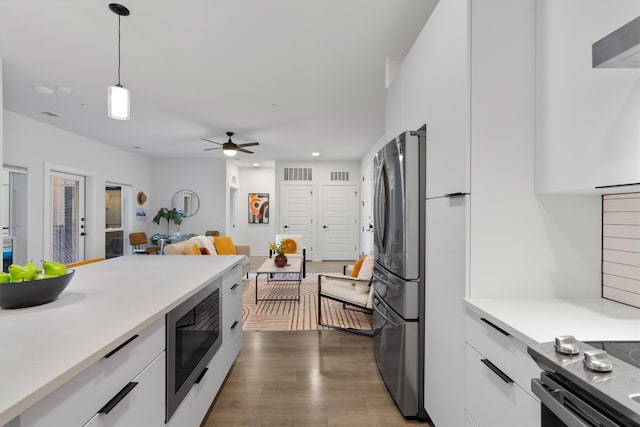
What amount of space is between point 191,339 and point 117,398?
1.92 ft

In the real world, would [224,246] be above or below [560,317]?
below

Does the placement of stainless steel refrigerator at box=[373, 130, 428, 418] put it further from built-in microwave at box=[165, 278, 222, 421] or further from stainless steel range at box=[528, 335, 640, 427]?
built-in microwave at box=[165, 278, 222, 421]

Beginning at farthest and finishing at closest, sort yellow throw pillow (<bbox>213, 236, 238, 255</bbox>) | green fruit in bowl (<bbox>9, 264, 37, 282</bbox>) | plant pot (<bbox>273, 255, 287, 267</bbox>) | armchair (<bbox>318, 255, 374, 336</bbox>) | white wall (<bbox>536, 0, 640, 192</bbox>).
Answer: yellow throw pillow (<bbox>213, 236, 238, 255</bbox>) → plant pot (<bbox>273, 255, 287, 267</bbox>) → armchair (<bbox>318, 255, 374, 336</bbox>) → green fruit in bowl (<bbox>9, 264, 37, 282</bbox>) → white wall (<bbox>536, 0, 640, 192</bbox>)

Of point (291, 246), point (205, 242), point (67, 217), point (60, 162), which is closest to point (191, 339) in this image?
point (205, 242)

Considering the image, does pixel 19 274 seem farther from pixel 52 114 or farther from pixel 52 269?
pixel 52 114

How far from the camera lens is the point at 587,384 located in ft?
2.02

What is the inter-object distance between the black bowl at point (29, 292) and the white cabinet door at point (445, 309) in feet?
5.60

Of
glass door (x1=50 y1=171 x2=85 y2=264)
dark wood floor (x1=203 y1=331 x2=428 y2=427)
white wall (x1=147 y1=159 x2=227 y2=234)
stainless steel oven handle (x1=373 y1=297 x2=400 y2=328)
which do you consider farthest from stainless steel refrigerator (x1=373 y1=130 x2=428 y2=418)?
white wall (x1=147 y1=159 x2=227 y2=234)

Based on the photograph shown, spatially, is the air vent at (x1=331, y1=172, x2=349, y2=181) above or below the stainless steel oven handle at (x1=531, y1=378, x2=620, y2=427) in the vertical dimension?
above

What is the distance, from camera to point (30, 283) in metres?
1.09

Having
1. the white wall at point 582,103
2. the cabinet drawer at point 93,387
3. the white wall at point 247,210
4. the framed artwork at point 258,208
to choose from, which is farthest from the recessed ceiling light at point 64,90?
the framed artwork at point 258,208

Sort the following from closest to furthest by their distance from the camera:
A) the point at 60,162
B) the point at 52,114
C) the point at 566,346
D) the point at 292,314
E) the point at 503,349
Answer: the point at 566,346
the point at 503,349
the point at 292,314
the point at 52,114
the point at 60,162

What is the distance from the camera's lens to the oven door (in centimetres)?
60

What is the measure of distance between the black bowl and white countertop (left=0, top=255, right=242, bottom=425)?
24mm
